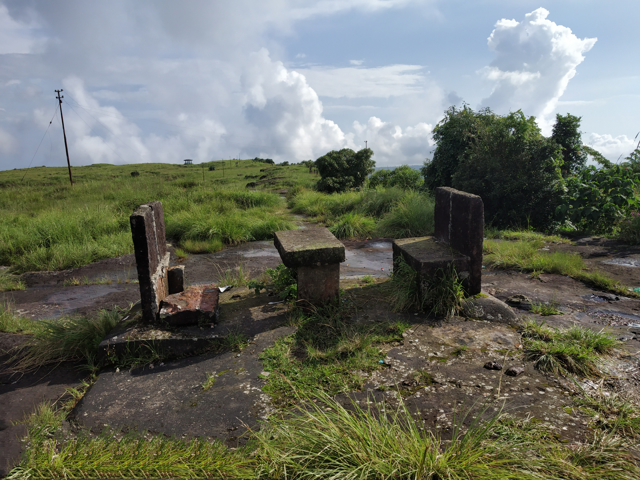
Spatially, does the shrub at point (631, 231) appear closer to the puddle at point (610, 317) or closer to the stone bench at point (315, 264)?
the puddle at point (610, 317)

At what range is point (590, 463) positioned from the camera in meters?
2.07

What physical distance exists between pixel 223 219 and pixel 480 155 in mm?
7514

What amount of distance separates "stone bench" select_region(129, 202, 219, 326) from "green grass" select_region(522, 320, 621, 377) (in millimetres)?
2926

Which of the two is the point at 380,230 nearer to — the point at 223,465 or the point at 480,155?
the point at 480,155

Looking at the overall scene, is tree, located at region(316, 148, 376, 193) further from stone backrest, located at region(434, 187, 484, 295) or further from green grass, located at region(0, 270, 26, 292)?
stone backrest, located at region(434, 187, 484, 295)

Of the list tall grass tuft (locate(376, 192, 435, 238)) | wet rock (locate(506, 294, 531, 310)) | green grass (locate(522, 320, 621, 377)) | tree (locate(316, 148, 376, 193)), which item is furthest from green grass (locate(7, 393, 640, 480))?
tree (locate(316, 148, 376, 193))

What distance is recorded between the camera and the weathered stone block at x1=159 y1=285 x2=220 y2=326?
3.72 meters

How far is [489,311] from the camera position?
13.7 ft

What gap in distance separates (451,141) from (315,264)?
36.7 ft

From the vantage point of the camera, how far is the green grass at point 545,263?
18.2 ft

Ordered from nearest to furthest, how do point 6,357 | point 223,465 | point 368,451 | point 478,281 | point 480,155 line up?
1. point 368,451
2. point 223,465
3. point 6,357
4. point 478,281
5. point 480,155

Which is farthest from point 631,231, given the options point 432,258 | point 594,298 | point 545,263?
point 432,258

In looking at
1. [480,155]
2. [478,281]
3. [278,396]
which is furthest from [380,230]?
[278,396]

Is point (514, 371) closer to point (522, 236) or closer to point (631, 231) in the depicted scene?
point (522, 236)
